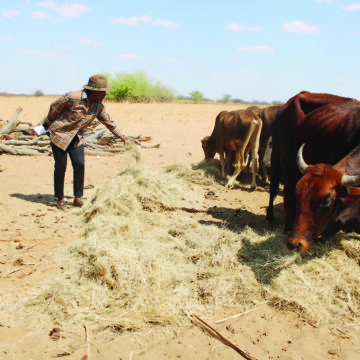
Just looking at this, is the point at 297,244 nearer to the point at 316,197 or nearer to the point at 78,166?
the point at 316,197

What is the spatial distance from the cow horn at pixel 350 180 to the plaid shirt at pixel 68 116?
3.84m

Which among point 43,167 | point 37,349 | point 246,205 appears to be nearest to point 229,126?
point 246,205

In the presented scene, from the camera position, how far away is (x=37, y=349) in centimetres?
309

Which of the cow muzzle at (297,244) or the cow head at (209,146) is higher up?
the cow head at (209,146)

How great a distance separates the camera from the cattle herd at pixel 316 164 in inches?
151

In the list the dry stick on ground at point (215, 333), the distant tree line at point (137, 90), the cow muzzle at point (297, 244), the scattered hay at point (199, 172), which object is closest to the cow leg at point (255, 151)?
the scattered hay at point (199, 172)

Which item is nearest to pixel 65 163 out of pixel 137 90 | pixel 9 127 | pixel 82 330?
pixel 82 330

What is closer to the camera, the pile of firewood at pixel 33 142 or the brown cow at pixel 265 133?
the brown cow at pixel 265 133

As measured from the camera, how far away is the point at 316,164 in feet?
13.7

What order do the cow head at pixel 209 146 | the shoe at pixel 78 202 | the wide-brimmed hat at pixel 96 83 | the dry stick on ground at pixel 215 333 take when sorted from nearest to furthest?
the dry stick on ground at pixel 215 333 → the wide-brimmed hat at pixel 96 83 → the shoe at pixel 78 202 → the cow head at pixel 209 146

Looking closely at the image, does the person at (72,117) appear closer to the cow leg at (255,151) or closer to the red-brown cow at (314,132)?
the red-brown cow at (314,132)

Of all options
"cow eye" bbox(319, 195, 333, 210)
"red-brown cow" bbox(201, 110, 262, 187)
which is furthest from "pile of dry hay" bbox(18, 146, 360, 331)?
"red-brown cow" bbox(201, 110, 262, 187)

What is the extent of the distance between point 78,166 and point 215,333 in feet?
12.6

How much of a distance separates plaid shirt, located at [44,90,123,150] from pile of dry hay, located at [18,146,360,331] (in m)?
1.50
